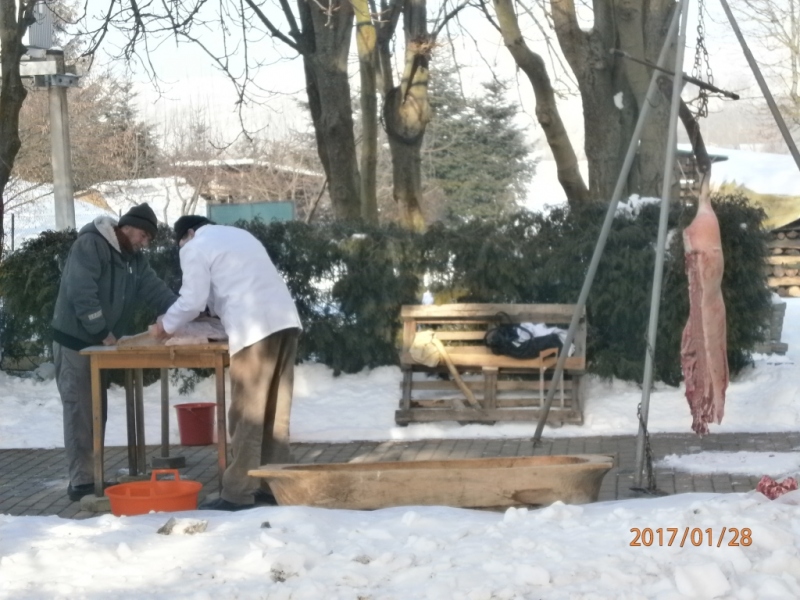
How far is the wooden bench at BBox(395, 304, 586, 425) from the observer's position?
970 cm

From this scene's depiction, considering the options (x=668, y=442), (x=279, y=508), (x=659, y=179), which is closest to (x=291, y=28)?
(x=659, y=179)

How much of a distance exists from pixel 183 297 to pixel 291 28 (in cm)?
939

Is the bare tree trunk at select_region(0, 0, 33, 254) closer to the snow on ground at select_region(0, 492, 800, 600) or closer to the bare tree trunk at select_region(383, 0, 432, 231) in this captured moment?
the bare tree trunk at select_region(383, 0, 432, 231)

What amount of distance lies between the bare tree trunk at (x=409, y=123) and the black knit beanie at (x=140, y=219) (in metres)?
8.40

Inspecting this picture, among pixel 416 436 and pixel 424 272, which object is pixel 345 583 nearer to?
pixel 416 436

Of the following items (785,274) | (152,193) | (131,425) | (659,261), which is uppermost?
(152,193)

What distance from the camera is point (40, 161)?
34.4 m

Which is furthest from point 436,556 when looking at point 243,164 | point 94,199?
point 94,199

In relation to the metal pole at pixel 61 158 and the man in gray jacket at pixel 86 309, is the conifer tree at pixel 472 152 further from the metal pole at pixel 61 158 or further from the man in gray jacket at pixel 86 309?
the man in gray jacket at pixel 86 309

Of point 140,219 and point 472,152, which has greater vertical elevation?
point 472,152

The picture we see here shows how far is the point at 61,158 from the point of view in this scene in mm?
12547

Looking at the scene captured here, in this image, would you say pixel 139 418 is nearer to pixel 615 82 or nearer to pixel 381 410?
pixel 381 410

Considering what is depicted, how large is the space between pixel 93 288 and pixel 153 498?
1569 millimetres
